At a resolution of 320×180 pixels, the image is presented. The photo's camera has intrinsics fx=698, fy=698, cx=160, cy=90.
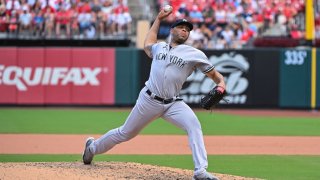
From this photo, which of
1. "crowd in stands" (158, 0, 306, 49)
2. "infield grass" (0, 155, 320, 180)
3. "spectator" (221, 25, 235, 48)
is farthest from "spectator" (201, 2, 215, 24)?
"infield grass" (0, 155, 320, 180)

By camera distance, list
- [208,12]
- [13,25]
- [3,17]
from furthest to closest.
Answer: [208,12]
[13,25]
[3,17]

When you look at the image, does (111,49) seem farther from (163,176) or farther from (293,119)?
(163,176)

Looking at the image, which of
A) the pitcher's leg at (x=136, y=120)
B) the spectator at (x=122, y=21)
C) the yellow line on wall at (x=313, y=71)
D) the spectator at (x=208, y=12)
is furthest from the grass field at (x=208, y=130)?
the spectator at (x=208, y=12)

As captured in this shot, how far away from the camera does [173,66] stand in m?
8.23

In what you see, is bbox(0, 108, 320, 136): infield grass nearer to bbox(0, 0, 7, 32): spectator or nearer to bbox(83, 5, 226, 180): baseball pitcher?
bbox(0, 0, 7, 32): spectator

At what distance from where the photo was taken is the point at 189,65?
825 centimetres

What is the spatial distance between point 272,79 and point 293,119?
3.18 m

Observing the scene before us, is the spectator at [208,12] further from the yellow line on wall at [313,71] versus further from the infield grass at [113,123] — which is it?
the infield grass at [113,123]

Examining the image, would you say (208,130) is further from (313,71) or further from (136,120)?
(136,120)

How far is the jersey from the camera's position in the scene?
820 centimetres

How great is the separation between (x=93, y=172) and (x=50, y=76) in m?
14.0

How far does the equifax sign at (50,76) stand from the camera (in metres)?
22.1

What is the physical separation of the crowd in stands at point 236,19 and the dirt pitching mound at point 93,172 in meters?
15.0

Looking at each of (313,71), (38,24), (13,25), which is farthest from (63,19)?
(313,71)
